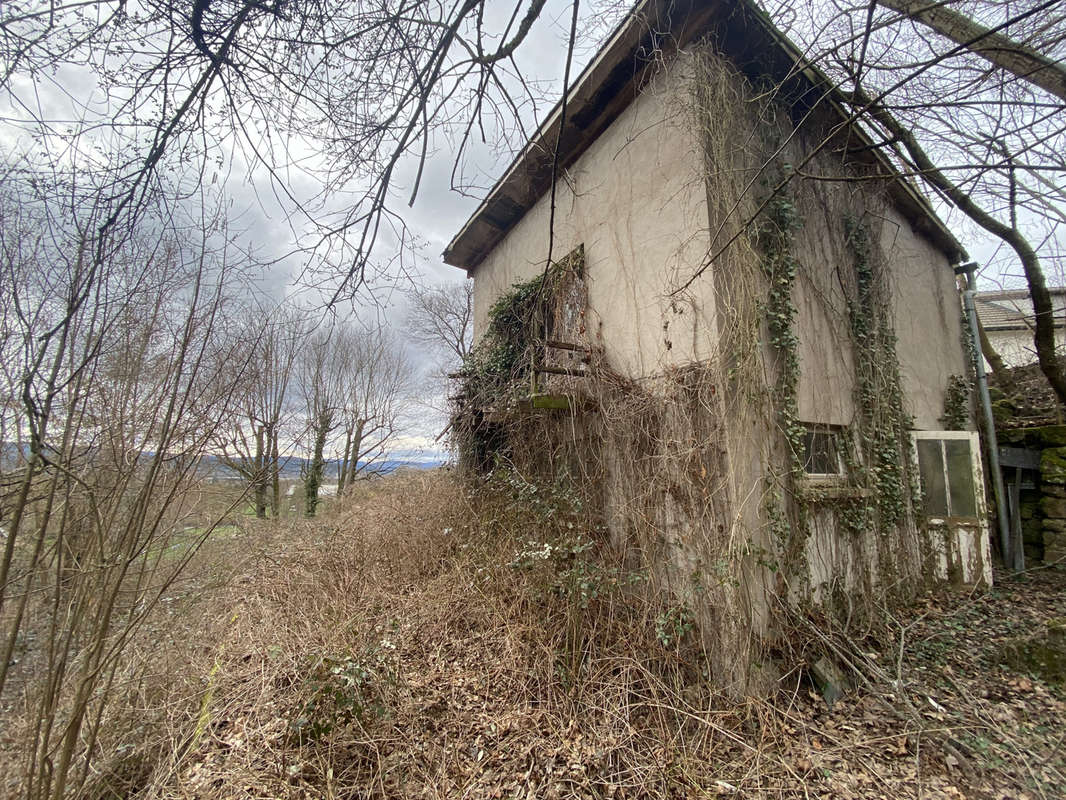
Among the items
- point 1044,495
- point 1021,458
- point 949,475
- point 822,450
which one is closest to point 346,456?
point 822,450

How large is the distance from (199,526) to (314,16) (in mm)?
3536

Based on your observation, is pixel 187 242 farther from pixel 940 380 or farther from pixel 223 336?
pixel 940 380

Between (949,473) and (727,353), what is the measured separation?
430 centimetres

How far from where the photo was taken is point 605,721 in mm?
3012

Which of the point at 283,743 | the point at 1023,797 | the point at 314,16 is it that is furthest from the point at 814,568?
the point at 314,16

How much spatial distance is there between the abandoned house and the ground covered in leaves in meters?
0.47

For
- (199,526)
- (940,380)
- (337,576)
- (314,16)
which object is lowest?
(337,576)

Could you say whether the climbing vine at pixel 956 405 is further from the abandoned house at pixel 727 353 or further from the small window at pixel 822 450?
the small window at pixel 822 450

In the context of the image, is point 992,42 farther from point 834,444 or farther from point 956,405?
point 956,405

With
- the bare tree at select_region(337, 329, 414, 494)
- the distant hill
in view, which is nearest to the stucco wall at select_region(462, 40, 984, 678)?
the distant hill

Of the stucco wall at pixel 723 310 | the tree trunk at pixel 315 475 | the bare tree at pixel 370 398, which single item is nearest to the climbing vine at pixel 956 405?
the stucco wall at pixel 723 310

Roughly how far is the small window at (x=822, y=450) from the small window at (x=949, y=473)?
6.34 ft

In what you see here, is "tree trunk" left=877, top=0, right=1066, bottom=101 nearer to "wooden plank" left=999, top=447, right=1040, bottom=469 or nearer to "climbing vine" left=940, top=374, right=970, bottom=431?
"climbing vine" left=940, top=374, right=970, bottom=431

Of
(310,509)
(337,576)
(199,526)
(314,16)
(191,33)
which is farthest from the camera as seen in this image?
(310,509)
